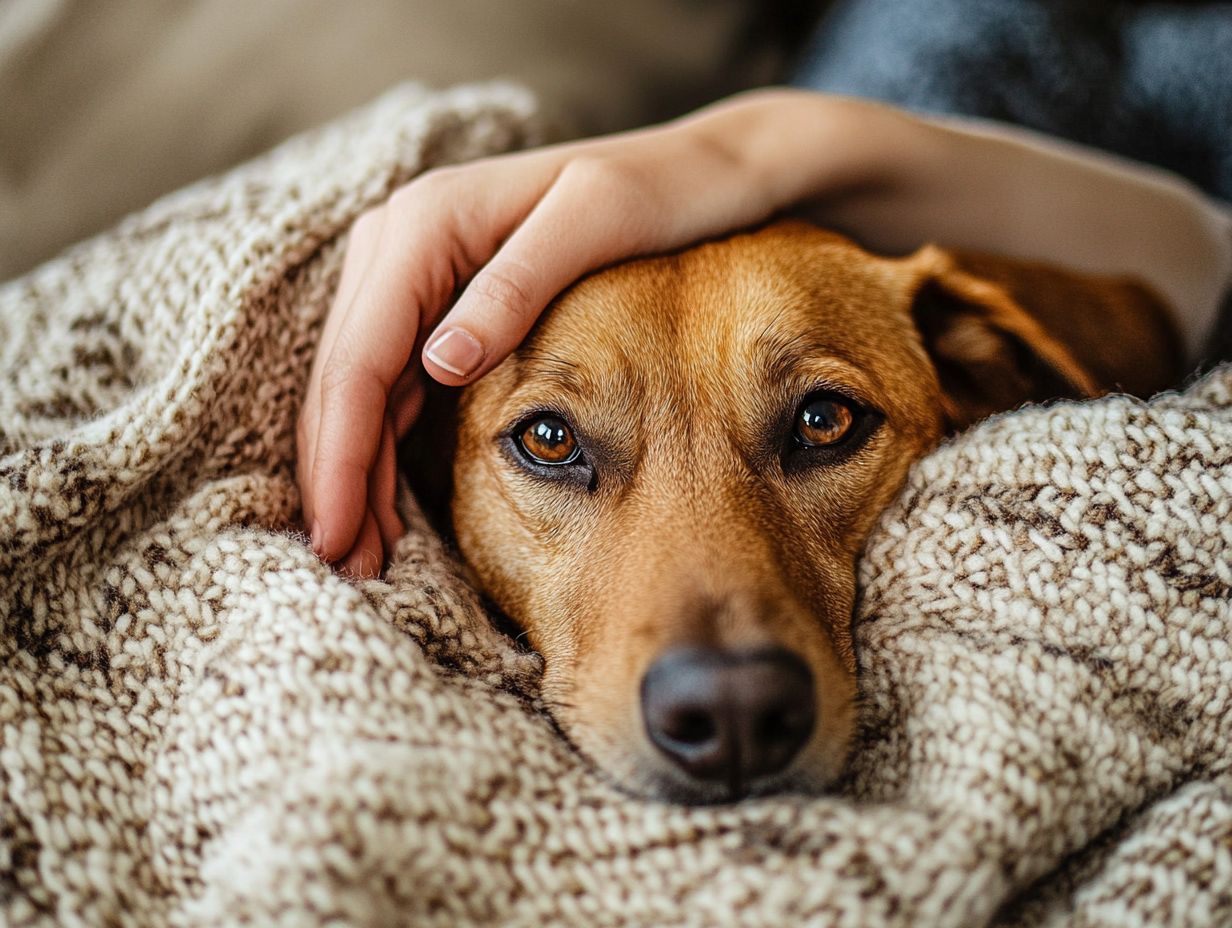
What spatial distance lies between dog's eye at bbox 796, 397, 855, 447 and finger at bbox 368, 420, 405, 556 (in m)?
0.75

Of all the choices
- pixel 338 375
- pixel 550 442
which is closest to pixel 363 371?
pixel 338 375

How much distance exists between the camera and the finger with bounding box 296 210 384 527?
1553 millimetres

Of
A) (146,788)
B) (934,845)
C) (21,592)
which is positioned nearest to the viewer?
(934,845)

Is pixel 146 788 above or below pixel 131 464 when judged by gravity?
below

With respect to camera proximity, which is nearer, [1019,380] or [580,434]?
[580,434]

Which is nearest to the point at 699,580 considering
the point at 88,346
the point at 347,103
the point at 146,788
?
the point at 146,788

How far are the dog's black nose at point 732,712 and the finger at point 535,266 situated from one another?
62cm

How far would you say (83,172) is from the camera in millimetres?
2287

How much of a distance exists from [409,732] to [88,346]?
1062 mm

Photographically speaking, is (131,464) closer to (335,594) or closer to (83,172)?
(335,594)

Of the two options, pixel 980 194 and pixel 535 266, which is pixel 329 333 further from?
pixel 980 194

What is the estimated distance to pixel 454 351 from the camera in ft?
4.93

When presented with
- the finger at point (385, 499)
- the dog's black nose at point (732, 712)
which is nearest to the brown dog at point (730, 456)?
the dog's black nose at point (732, 712)

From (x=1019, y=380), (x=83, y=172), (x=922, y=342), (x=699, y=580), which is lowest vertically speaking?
(x=1019, y=380)
